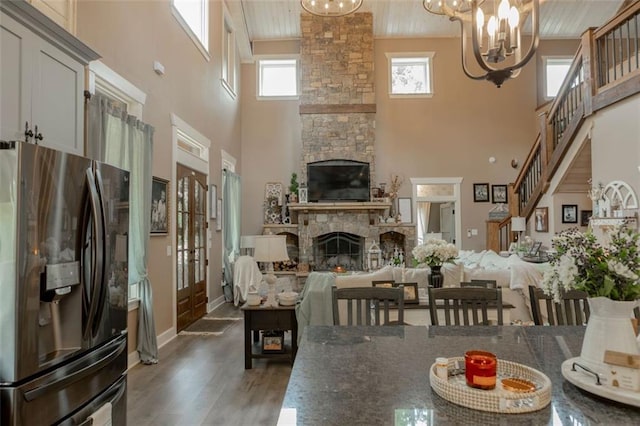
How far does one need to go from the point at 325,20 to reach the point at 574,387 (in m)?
8.87

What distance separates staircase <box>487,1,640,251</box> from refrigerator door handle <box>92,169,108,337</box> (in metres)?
5.47

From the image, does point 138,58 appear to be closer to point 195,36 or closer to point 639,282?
point 195,36

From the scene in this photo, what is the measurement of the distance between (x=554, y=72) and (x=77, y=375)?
1058 centimetres

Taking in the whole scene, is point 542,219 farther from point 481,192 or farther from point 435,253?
point 435,253

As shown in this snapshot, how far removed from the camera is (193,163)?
223 inches

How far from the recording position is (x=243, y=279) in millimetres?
6855

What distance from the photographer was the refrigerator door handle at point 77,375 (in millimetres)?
1723

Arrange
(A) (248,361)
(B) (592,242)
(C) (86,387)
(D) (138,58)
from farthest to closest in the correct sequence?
1. (D) (138,58)
2. (A) (248,361)
3. (C) (86,387)
4. (B) (592,242)

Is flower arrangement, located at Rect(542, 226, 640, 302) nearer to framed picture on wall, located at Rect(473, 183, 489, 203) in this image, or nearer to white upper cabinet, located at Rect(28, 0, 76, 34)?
white upper cabinet, located at Rect(28, 0, 76, 34)

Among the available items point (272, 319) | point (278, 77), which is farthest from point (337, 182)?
point (272, 319)

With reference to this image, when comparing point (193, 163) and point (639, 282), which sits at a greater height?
point (193, 163)

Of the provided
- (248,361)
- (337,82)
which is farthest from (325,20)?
(248,361)

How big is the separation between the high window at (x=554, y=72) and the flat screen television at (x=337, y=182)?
15.3ft

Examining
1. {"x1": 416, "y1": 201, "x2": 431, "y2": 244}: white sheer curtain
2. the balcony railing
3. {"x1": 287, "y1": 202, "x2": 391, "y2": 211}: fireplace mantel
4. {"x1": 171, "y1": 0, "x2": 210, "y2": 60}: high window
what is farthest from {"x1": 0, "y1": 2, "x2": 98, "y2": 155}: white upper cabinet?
{"x1": 416, "y1": 201, "x2": 431, "y2": 244}: white sheer curtain
